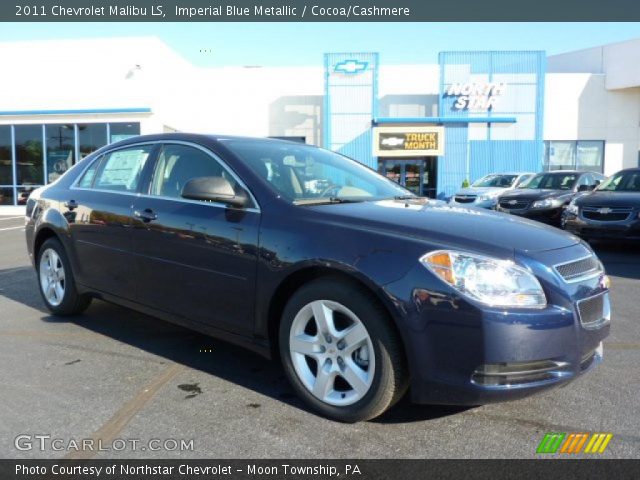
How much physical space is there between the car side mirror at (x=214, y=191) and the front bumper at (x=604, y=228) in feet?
25.3

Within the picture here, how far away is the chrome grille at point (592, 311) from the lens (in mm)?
2773

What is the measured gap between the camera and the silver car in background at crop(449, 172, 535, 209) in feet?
48.9

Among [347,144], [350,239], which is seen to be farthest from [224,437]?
[347,144]

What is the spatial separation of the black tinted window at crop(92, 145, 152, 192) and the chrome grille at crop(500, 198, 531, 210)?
9.59 m

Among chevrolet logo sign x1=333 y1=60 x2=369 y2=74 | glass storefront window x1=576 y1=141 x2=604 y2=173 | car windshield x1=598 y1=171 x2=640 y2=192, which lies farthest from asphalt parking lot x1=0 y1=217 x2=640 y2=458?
glass storefront window x1=576 y1=141 x2=604 y2=173

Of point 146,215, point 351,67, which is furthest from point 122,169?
point 351,67

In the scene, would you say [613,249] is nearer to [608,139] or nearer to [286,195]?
[286,195]

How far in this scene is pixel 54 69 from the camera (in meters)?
21.1

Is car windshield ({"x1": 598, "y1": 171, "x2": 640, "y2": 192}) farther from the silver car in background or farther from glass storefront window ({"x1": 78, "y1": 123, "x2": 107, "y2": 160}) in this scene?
glass storefront window ({"x1": 78, "y1": 123, "x2": 107, "y2": 160})

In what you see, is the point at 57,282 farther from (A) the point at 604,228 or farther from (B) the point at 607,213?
(B) the point at 607,213

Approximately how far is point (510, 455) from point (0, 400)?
2875 millimetres

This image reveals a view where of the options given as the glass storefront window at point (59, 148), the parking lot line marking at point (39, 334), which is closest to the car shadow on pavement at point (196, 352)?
the parking lot line marking at point (39, 334)

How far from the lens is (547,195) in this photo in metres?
12.0

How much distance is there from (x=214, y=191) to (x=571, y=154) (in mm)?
28157
